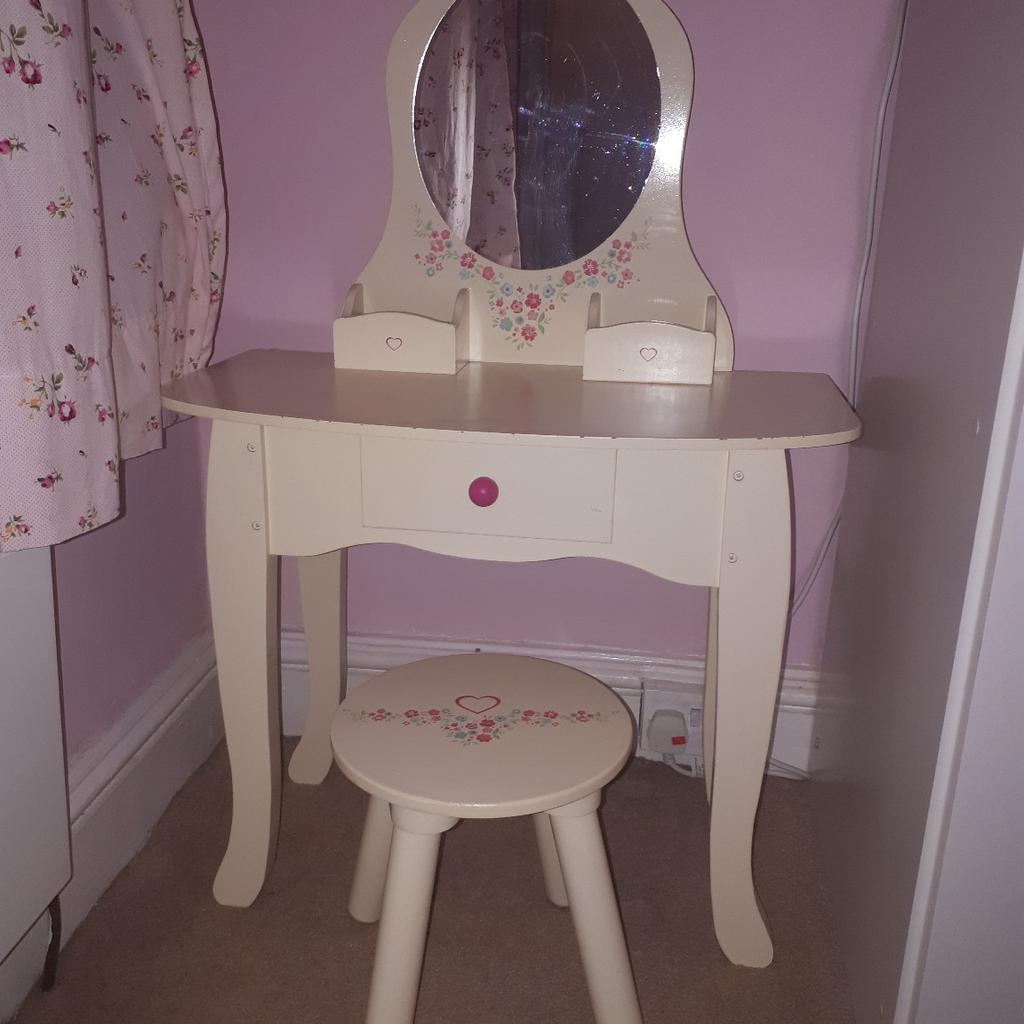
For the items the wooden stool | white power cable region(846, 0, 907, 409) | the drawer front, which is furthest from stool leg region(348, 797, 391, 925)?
white power cable region(846, 0, 907, 409)

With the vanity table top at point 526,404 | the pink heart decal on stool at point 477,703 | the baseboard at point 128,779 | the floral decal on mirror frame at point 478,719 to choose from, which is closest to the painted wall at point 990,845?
the vanity table top at point 526,404

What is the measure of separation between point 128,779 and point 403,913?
0.57 m

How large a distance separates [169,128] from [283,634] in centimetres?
81

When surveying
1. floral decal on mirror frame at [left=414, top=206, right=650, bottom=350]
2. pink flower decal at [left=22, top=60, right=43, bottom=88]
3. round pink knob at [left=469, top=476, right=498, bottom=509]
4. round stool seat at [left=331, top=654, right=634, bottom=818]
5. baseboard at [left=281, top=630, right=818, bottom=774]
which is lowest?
baseboard at [left=281, top=630, right=818, bottom=774]

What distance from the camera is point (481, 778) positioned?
3.06ft

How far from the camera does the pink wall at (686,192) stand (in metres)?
1.26

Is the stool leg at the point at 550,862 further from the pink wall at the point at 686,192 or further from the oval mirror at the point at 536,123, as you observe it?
the oval mirror at the point at 536,123

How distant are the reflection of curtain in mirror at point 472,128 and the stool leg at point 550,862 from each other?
2.49 feet

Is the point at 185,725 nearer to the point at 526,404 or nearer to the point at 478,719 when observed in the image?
the point at 478,719

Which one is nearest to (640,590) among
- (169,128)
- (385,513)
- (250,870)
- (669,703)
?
(669,703)

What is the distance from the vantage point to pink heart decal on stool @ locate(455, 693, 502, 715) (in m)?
1.07

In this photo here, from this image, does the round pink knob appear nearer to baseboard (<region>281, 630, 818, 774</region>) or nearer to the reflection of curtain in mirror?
the reflection of curtain in mirror

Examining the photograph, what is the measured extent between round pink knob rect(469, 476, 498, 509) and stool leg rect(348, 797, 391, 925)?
0.39 m

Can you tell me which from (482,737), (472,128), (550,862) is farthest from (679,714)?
(472,128)
